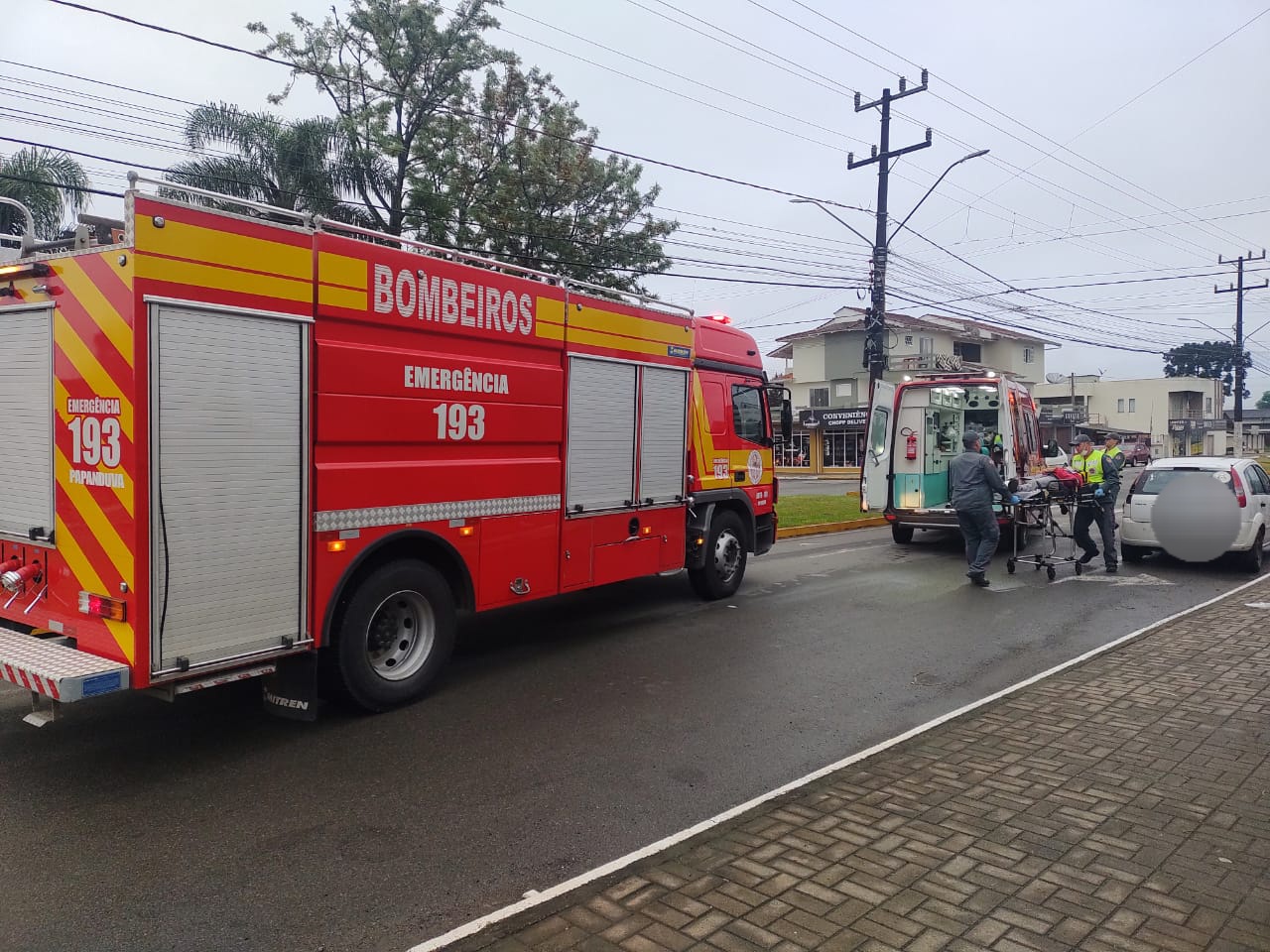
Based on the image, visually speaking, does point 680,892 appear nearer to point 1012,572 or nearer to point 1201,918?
point 1201,918

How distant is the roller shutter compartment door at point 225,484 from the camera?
451cm

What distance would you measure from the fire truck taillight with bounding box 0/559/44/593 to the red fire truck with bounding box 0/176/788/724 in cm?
1

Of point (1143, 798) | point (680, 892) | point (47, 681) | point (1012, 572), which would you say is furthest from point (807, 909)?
point (1012, 572)

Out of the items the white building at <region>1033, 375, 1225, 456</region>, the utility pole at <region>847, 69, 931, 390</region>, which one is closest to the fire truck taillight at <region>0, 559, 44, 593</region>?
the utility pole at <region>847, 69, 931, 390</region>

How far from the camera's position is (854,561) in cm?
1291

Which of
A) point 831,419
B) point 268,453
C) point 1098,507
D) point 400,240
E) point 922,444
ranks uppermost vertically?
point 831,419

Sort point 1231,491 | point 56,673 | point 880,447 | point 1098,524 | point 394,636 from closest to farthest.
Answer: point 56,673, point 394,636, point 1231,491, point 1098,524, point 880,447

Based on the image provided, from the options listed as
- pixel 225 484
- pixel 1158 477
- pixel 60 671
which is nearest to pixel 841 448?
pixel 1158 477

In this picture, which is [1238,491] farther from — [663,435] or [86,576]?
[86,576]

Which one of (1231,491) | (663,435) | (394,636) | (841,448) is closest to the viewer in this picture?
(394,636)

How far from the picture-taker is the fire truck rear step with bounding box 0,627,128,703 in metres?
4.20

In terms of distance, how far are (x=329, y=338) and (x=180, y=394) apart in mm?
978

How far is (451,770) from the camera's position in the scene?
15.7 ft

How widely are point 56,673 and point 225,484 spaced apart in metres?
1.19
